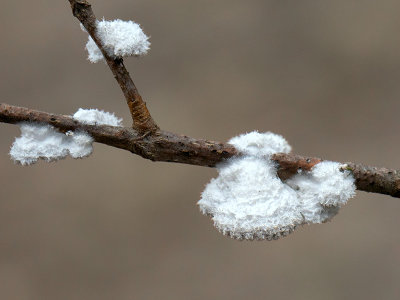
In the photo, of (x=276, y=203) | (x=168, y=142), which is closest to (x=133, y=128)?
(x=168, y=142)

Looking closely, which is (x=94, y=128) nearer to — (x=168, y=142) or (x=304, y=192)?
(x=168, y=142)

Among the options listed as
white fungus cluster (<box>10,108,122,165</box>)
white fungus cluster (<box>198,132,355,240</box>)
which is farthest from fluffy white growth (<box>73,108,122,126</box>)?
white fungus cluster (<box>198,132,355,240</box>)

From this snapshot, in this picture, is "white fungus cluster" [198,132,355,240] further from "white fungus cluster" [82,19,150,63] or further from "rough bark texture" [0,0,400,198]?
"white fungus cluster" [82,19,150,63]

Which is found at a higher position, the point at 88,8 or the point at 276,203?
the point at 88,8

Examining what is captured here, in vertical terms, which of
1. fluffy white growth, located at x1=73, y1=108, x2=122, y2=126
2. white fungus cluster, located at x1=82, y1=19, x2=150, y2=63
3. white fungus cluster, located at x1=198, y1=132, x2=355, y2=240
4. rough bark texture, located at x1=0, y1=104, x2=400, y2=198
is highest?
white fungus cluster, located at x1=82, y1=19, x2=150, y2=63

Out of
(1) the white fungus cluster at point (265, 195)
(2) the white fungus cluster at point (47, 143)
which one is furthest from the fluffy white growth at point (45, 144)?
(1) the white fungus cluster at point (265, 195)

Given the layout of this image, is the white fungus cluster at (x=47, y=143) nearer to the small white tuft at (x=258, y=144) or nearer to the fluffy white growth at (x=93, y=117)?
the fluffy white growth at (x=93, y=117)

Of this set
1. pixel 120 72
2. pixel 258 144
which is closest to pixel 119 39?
pixel 120 72
